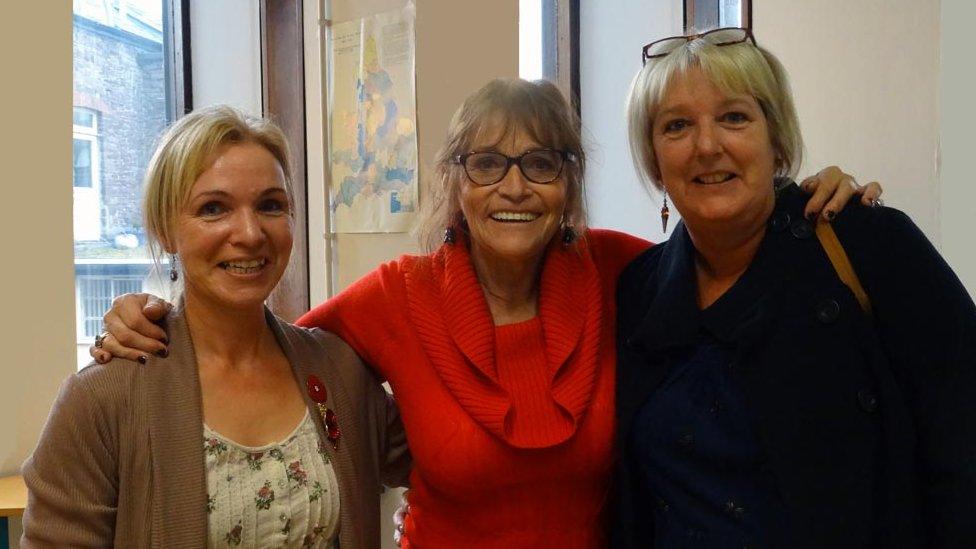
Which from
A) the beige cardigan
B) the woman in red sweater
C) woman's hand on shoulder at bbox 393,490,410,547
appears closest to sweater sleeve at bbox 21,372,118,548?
the beige cardigan

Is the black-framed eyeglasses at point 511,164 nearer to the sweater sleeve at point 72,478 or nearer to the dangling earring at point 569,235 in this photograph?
the dangling earring at point 569,235

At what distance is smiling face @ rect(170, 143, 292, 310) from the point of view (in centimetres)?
154

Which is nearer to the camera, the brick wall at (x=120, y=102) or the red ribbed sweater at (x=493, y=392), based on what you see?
the red ribbed sweater at (x=493, y=392)

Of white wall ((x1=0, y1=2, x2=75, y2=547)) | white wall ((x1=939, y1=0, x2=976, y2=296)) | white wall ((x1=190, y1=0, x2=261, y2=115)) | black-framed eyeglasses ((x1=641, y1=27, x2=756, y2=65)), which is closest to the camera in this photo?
black-framed eyeglasses ((x1=641, y1=27, x2=756, y2=65))

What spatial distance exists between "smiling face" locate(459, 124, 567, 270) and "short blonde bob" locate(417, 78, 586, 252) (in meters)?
0.02

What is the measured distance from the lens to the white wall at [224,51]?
3.33 m

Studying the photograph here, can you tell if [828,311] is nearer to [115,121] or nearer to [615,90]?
[115,121]

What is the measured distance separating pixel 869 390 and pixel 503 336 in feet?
2.41

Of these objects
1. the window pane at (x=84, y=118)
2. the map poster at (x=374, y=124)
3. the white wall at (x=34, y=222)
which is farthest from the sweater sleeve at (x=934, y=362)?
the window pane at (x=84, y=118)

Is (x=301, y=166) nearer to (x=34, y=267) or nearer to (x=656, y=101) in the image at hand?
(x=34, y=267)

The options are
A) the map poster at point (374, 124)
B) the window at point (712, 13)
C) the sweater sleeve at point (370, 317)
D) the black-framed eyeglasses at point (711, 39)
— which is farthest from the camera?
the window at point (712, 13)

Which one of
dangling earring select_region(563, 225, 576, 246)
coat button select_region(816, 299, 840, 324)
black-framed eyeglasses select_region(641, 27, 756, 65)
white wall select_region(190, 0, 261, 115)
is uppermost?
white wall select_region(190, 0, 261, 115)

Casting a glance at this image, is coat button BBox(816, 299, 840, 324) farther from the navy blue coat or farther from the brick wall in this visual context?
the brick wall

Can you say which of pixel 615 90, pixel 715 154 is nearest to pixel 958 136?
pixel 715 154
